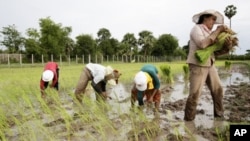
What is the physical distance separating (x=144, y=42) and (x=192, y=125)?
57.5 metres

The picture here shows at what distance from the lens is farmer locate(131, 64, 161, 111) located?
4258mm

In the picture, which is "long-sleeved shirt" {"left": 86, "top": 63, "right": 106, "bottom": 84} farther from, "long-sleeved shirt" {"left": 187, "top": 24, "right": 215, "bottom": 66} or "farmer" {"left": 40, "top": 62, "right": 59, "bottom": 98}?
"long-sleeved shirt" {"left": 187, "top": 24, "right": 215, "bottom": 66}

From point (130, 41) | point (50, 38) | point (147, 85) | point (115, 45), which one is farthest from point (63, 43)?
point (147, 85)

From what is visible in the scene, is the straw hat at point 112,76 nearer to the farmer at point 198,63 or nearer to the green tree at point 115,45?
the farmer at point 198,63

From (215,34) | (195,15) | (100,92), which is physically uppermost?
(195,15)

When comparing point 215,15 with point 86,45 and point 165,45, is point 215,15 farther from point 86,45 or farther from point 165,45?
point 165,45

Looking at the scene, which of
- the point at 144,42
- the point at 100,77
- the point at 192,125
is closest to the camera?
the point at 192,125

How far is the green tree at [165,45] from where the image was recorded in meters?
62.4

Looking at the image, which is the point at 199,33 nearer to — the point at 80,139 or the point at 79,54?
the point at 80,139

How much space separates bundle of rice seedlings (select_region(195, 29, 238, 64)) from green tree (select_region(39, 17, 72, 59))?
28454 mm

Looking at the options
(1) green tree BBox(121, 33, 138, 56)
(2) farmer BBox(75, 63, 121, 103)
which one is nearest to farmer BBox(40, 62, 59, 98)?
(2) farmer BBox(75, 63, 121, 103)

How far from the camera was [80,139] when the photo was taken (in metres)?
3.29

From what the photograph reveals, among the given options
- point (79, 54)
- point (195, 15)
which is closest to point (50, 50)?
point (79, 54)

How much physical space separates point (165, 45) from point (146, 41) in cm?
476
